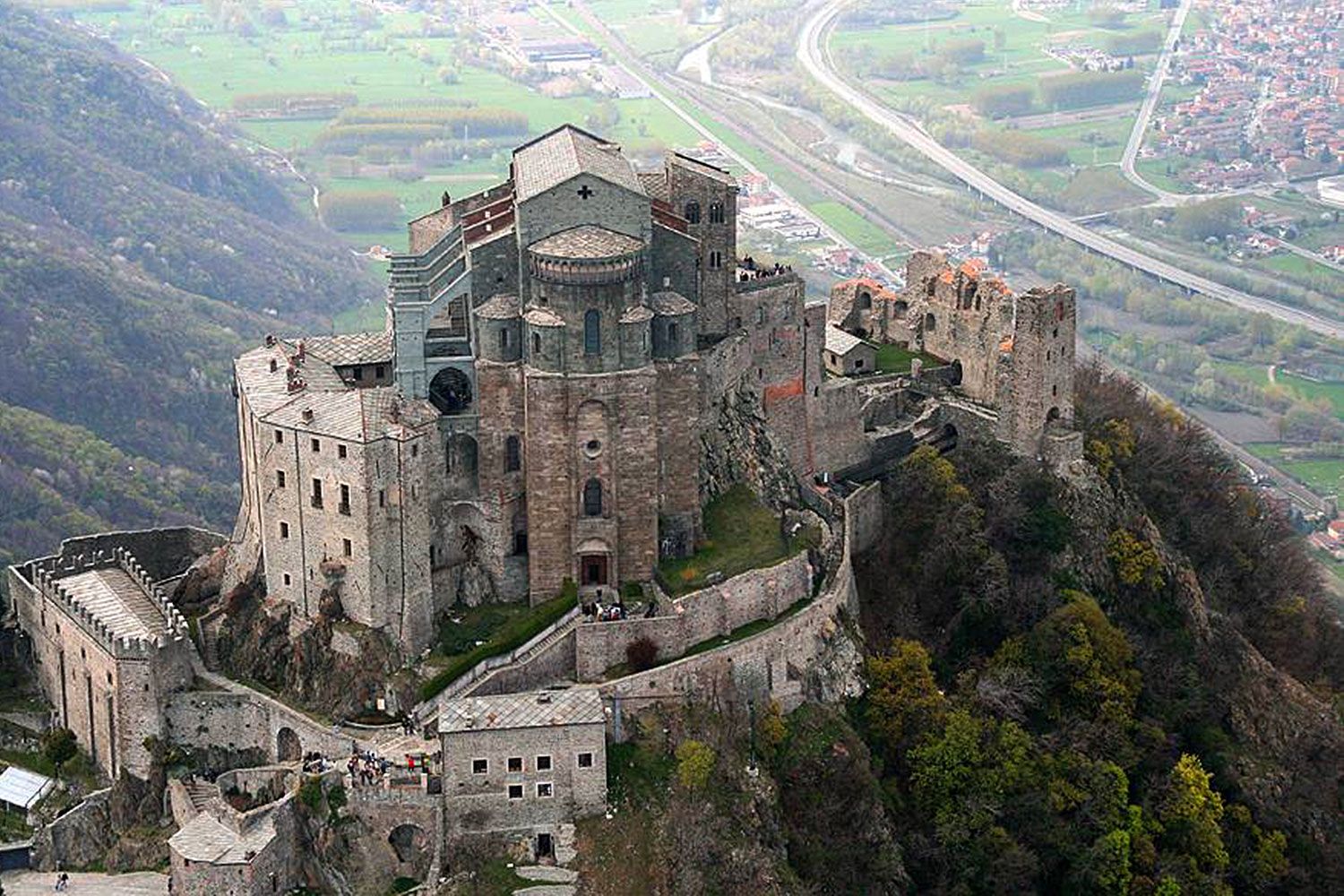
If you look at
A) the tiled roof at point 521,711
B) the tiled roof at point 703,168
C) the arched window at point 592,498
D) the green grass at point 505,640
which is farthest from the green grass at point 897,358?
the tiled roof at point 521,711

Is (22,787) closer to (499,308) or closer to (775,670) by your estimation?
(499,308)

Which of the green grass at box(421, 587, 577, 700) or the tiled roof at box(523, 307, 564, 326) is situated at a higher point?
the tiled roof at box(523, 307, 564, 326)

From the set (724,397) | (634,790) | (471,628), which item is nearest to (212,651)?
(471,628)

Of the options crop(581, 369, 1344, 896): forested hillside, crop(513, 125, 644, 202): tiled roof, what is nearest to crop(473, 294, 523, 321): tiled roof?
crop(513, 125, 644, 202): tiled roof

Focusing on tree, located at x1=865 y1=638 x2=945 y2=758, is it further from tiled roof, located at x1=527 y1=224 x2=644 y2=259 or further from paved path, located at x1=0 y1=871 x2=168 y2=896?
paved path, located at x1=0 y1=871 x2=168 y2=896

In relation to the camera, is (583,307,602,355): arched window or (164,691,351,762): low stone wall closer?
(164,691,351,762): low stone wall

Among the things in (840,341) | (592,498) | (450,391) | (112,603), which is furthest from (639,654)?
(840,341)
